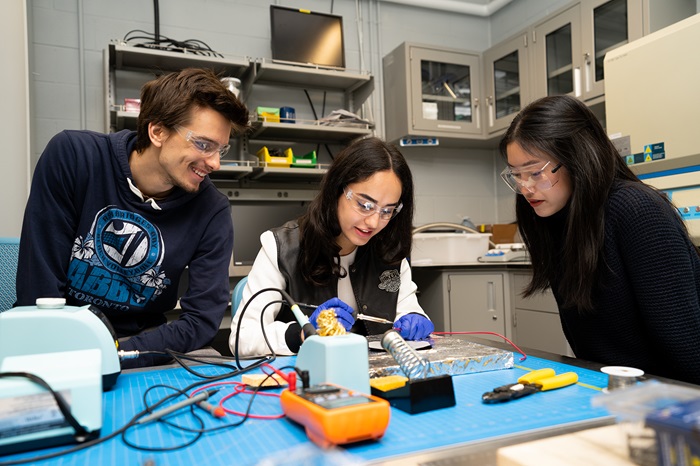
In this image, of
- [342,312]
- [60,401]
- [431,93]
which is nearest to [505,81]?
[431,93]

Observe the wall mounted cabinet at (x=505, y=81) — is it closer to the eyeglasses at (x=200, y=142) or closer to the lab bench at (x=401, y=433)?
the eyeglasses at (x=200, y=142)

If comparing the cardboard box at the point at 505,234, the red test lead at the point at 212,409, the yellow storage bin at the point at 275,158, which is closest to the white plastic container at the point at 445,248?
the cardboard box at the point at 505,234

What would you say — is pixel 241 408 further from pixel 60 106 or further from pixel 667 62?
pixel 60 106

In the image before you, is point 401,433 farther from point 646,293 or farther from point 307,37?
point 307,37

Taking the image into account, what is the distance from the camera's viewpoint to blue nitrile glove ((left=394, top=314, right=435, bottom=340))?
1.24 meters

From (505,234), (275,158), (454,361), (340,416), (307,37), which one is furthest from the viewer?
(505,234)

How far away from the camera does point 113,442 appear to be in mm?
597

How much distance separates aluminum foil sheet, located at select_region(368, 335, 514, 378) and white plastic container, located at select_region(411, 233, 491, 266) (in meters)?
2.05

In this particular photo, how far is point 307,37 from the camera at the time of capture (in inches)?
127

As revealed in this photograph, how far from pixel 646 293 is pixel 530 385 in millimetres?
448

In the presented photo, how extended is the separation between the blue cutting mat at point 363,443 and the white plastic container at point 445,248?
2225mm

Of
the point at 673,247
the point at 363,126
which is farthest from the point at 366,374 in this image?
the point at 363,126

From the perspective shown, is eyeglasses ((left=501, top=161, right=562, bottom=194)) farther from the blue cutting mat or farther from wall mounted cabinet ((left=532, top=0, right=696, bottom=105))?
wall mounted cabinet ((left=532, top=0, right=696, bottom=105))

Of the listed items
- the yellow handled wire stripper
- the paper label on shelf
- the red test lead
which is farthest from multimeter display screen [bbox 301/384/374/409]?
the paper label on shelf
